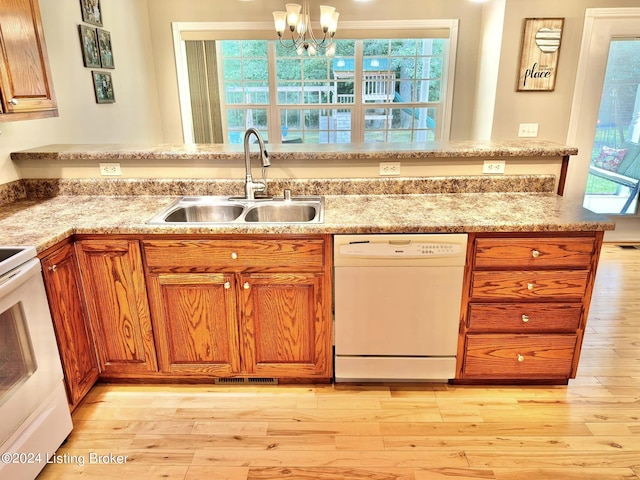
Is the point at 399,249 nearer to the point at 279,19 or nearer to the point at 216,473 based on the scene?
the point at 216,473

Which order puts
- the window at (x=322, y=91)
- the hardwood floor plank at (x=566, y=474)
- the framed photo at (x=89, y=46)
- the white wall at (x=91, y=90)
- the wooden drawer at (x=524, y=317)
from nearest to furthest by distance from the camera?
the hardwood floor plank at (x=566, y=474), the wooden drawer at (x=524, y=317), the white wall at (x=91, y=90), the framed photo at (x=89, y=46), the window at (x=322, y=91)

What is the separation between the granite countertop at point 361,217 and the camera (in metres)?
1.76

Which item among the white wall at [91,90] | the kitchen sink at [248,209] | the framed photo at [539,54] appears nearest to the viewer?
the kitchen sink at [248,209]

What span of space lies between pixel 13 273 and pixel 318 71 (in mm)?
3989

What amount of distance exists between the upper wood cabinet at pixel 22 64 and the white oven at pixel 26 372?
0.69 meters

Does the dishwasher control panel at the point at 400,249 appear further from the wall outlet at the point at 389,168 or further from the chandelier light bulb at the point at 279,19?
the chandelier light bulb at the point at 279,19

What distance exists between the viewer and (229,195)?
2.28 m

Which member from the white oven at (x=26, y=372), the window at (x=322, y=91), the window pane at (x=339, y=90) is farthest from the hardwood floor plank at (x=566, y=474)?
the window pane at (x=339, y=90)

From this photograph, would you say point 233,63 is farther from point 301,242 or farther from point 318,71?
point 301,242

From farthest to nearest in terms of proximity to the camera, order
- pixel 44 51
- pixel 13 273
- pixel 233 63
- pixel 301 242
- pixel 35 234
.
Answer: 1. pixel 233 63
2. pixel 44 51
3. pixel 301 242
4. pixel 35 234
5. pixel 13 273

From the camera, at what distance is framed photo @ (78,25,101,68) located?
305cm

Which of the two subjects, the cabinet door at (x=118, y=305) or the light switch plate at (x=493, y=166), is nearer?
the cabinet door at (x=118, y=305)

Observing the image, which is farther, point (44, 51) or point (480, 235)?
point (44, 51)

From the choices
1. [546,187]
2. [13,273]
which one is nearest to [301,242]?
[13,273]
